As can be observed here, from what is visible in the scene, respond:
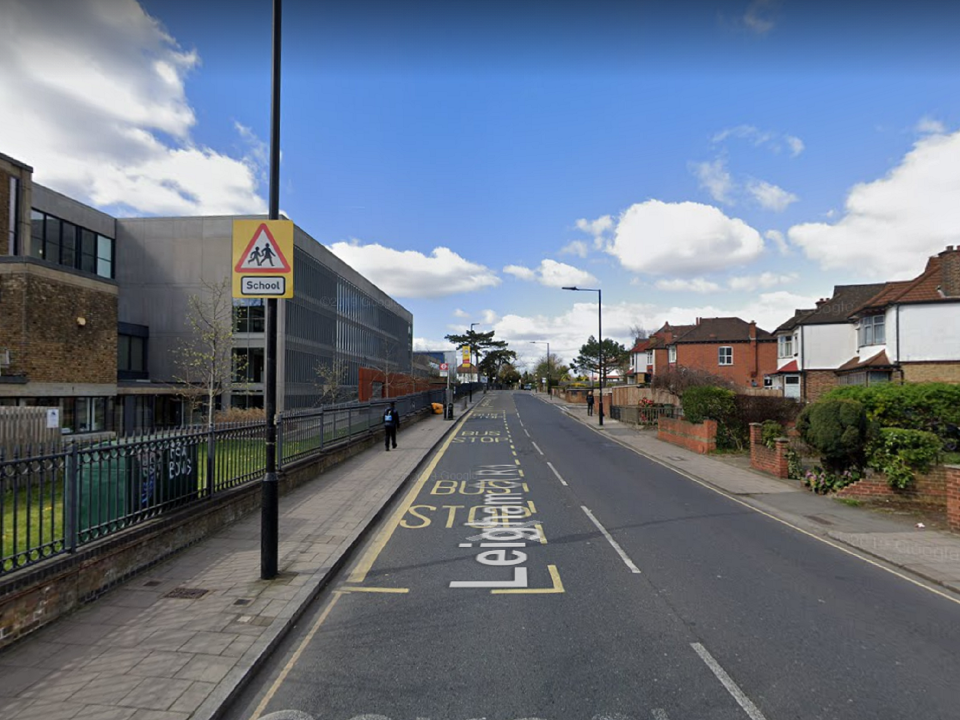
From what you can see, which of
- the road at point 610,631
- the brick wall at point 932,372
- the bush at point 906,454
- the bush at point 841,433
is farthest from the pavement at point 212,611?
the brick wall at point 932,372

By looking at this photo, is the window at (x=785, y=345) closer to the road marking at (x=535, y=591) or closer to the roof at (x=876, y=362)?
the roof at (x=876, y=362)

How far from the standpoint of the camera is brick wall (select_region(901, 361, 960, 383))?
23812 millimetres

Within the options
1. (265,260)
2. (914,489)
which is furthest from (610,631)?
(914,489)

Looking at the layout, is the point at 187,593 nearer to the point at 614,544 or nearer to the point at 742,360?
the point at 614,544

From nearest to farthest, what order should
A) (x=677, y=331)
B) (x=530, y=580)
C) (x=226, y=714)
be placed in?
(x=226, y=714)
(x=530, y=580)
(x=677, y=331)

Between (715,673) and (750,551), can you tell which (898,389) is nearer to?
(750,551)

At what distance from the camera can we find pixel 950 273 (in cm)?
2444

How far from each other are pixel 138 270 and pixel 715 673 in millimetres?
38853

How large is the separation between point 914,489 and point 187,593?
13.4m

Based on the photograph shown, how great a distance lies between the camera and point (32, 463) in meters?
5.00

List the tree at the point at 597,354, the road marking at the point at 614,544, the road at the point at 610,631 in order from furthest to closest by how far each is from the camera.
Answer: the tree at the point at 597,354, the road marking at the point at 614,544, the road at the point at 610,631

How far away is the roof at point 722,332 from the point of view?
50344mm

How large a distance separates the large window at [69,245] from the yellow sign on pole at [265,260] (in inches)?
1004

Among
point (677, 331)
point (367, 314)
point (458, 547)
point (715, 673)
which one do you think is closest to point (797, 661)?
point (715, 673)
